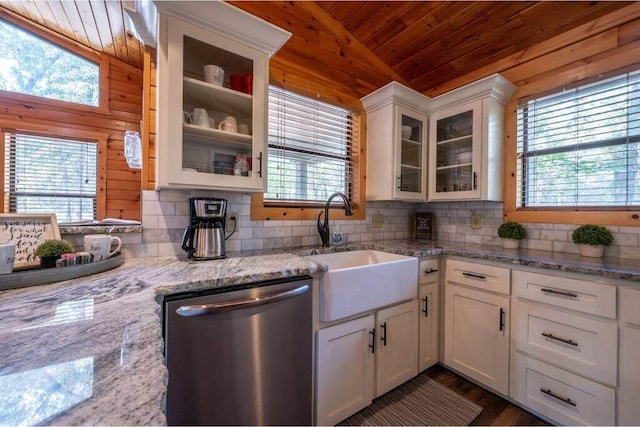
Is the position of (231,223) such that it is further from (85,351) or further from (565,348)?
(565,348)

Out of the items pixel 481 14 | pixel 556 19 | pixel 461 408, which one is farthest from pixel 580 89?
pixel 461 408

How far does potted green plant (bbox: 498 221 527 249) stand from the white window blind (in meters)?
1.22

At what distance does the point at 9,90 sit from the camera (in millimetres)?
2691

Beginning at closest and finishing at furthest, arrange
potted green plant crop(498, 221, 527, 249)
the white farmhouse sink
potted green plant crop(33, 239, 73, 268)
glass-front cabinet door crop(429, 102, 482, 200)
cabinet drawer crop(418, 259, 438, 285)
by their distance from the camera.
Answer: potted green plant crop(33, 239, 73, 268), the white farmhouse sink, cabinet drawer crop(418, 259, 438, 285), potted green plant crop(498, 221, 527, 249), glass-front cabinet door crop(429, 102, 482, 200)

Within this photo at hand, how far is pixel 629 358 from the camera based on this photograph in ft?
3.91

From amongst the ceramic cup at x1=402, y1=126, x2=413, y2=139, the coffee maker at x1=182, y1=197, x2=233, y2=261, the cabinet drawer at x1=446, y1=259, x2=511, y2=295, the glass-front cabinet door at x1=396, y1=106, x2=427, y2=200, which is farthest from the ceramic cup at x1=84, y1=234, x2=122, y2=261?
the ceramic cup at x1=402, y1=126, x2=413, y2=139

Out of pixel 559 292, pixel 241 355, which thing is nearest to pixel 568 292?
pixel 559 292

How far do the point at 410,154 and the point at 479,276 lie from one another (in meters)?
1.16

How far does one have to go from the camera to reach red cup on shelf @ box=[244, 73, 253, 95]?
4.90ft

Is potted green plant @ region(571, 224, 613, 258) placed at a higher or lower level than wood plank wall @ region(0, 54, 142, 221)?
lower

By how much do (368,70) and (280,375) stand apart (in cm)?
240

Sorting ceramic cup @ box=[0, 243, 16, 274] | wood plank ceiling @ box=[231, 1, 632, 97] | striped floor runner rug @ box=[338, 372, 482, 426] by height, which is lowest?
striped floor runner rug @ box=[338, 372, 482, 426]

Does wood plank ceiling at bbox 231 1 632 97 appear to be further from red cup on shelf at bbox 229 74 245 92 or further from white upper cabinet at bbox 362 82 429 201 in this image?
red cup on shelf at bbox 229 74 245 92

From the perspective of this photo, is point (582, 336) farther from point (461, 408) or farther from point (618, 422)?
point (461, 408)
